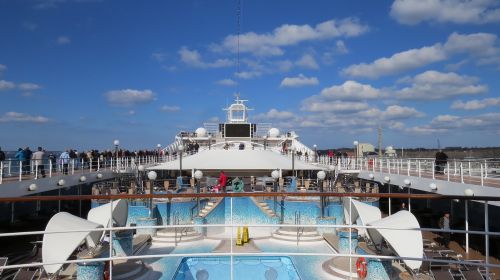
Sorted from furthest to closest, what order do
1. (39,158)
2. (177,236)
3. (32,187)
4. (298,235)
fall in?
1. (39,158)
2. (177,236)
3. (298,235)
4. (32,187)

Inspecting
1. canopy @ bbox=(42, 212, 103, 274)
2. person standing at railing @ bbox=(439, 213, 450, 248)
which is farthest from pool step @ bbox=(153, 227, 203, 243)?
person standing at railing @ bbox=(439, 213, 450, 248)

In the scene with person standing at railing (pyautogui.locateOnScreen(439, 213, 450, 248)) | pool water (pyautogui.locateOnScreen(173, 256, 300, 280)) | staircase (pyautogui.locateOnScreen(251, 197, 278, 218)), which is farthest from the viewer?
staircase (pyautogui.locateOnScreen(251, 197, 278, 218))

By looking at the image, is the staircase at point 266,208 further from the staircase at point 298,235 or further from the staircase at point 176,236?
the staircase at point 176,236

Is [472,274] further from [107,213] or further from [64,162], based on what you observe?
[64,162]

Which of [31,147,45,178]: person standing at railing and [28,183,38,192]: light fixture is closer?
[28,183,38,192]: light fixture

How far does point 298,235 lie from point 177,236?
4.05m

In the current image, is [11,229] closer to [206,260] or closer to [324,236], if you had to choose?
[206,260]

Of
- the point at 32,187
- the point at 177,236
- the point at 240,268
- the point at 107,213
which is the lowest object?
the point at 240,268

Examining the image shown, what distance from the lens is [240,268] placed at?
10938mm

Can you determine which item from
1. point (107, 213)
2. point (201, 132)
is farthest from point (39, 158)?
point (201, 132)

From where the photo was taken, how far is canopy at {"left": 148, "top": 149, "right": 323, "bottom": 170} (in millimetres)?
20000

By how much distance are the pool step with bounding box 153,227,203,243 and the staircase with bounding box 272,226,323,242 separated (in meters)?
2.76

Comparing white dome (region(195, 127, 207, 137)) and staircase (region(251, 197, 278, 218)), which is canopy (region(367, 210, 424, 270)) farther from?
white dome (region(195, 127, 207, 137))

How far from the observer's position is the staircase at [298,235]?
1356cm
